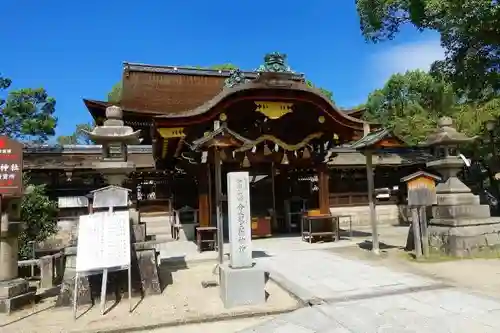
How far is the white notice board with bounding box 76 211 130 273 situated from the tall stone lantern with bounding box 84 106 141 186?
1.32 m

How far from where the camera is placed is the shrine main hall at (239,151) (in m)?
11.0

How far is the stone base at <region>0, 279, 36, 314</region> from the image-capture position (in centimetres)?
587

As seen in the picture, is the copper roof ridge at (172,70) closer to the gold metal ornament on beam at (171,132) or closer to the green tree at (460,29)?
the green tree at (460,29)

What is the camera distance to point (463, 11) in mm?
11844

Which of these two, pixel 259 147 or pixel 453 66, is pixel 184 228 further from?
pixel 453 66

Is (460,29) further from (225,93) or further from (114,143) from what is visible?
(114,143)

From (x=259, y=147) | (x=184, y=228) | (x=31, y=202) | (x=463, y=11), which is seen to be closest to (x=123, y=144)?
(x=31, y=202)

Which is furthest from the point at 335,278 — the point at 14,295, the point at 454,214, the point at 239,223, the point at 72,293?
the point at 14,295

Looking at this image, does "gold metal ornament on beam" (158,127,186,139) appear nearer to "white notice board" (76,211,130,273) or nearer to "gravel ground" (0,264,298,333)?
"white notice board" (76,211,130,273)

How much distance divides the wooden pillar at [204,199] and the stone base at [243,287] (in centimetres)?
619

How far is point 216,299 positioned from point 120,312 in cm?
156

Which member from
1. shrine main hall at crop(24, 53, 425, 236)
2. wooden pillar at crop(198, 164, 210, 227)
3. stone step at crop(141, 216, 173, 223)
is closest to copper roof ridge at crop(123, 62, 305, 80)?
shrine main hall at crop(24, 53, 425, 236)

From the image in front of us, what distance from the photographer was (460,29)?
41.4 feet

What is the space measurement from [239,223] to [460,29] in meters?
11.5
